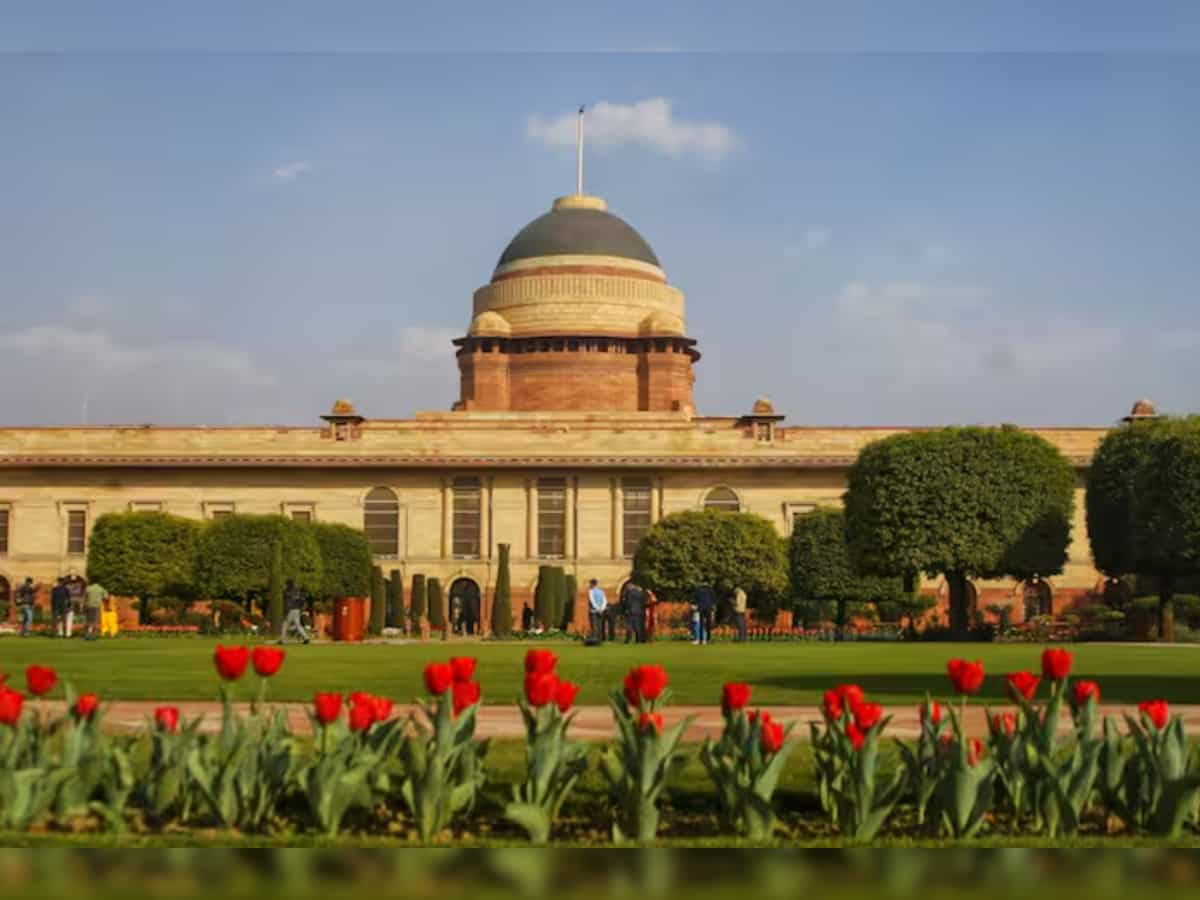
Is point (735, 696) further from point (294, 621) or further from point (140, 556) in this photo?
point (140, 556)

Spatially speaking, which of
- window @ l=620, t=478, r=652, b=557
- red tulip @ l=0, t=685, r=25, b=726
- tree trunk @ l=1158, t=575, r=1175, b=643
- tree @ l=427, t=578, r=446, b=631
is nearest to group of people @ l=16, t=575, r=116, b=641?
tree @ l=427, t=578, r=446, b=631

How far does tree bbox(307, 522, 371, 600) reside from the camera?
58969 millimetres

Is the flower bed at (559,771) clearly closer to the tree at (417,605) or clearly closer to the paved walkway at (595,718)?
the paved walkway at (595,718)

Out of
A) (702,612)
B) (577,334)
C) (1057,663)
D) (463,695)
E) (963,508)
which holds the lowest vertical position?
(463,695)

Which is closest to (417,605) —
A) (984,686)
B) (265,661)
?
(984,686)

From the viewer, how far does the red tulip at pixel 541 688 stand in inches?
284

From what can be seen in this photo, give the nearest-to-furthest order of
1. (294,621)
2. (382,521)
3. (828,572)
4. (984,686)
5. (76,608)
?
(984,686), (294,621), (76,608), (828,572), (382,521)

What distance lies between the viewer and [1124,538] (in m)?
47.7

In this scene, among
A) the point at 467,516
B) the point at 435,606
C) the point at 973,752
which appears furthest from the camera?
the point at 467,516

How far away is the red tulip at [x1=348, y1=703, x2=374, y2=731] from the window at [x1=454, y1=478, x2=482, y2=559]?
60308 millimetres

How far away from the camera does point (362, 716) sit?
7453 mm

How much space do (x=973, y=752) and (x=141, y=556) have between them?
175 feet

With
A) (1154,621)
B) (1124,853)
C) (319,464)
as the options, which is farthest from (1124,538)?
(1124,853)

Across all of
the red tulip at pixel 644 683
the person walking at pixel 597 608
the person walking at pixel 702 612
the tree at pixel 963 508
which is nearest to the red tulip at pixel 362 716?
the red tulip at pixel 644 683
